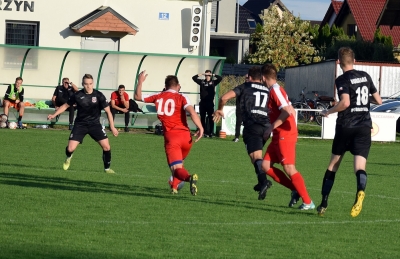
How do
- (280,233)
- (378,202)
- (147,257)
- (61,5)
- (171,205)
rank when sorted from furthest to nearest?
1. (61,5)
2. (378,202)
3. (171,205)
4. (280,233)
5. (147,257)

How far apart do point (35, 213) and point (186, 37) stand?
2565cm

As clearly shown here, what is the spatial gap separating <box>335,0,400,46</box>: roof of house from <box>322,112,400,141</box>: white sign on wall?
42.6 meters

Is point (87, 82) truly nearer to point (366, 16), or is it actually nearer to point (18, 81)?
point (18, 81)

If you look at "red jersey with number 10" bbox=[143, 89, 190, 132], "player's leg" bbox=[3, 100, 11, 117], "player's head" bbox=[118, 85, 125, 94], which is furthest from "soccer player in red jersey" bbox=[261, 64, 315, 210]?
"player's leg" bbox=[3, 100, 11, 117]

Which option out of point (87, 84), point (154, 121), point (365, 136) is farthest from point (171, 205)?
point (154, 121)

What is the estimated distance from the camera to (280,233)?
8805 millimetres

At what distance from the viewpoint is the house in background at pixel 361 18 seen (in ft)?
230

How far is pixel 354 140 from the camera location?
391 inches

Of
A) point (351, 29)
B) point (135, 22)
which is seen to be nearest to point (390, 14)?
point (135, 22)

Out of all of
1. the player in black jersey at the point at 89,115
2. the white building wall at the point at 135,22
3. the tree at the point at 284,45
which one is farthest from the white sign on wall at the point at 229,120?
the tree at the point at 284,45

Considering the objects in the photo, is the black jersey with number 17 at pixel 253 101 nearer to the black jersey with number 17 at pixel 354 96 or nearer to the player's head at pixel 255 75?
the player's head at pixel 255 75

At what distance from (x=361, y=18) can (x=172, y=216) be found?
63319mm

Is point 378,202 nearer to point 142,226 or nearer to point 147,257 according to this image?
point 142,226

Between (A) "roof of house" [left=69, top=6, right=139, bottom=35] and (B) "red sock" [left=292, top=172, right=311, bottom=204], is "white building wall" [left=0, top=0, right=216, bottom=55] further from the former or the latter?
(B) "red sock" [left=292, top=172, right=311, bottom=204]
